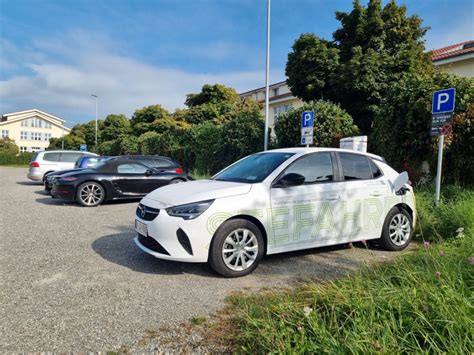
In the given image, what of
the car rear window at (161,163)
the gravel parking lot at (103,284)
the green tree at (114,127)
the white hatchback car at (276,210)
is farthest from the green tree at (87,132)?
the white hatchback car at (276,210)

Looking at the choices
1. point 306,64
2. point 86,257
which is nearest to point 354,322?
point 86,257

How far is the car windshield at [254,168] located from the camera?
4770mm

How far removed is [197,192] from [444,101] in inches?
208

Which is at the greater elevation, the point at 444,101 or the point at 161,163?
the point at 444,101

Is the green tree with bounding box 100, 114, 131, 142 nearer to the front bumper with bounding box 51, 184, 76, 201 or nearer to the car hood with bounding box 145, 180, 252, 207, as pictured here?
the front bumper with bounding box 51, 184, 76, 201

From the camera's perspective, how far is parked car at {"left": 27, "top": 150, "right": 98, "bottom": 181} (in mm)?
15305

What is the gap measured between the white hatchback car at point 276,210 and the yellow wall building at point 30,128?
75.9 meters

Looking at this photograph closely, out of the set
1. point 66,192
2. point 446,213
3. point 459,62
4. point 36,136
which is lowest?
point 66,192

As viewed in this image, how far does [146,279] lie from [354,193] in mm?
3109

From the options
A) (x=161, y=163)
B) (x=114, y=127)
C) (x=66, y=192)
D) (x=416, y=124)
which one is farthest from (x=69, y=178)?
(x=114, y=127)

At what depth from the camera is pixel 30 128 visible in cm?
7269

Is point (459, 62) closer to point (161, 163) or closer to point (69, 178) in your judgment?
point (161, 163)

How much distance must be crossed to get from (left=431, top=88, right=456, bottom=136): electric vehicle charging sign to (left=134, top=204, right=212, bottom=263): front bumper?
5.25m

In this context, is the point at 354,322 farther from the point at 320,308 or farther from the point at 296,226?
the point at 296,226
